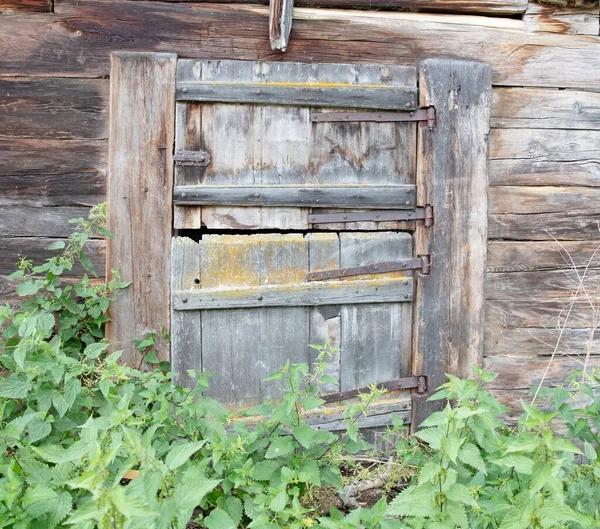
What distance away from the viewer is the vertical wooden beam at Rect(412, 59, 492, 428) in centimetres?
335

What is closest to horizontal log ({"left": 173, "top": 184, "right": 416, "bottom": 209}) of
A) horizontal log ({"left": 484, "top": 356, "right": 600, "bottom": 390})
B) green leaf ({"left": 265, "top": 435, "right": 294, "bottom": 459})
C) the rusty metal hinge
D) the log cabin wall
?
the rusty metal hinge

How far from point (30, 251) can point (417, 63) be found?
7.59 ft

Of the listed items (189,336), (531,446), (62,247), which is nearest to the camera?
(531,446)

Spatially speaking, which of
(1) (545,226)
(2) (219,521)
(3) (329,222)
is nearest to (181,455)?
(2) (219,521)

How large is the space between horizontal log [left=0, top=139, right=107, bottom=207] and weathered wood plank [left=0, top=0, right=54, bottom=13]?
66 centimetres

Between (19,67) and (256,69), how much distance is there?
1203 mm

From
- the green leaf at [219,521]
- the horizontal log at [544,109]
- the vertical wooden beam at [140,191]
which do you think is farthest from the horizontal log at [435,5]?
the green leaf at [219,521]

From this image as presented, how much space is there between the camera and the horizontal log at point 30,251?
10.5 feet

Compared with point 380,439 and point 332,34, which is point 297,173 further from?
point 380,439

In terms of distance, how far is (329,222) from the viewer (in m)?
3.34

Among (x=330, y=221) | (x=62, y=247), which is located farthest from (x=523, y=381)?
(x=62, y=247)

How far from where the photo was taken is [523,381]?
3.62 meters

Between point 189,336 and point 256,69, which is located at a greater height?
point 256,69

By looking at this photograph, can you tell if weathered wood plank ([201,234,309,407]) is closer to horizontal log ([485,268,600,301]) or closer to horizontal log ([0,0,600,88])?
horizontal log ([0,0,600,88])
